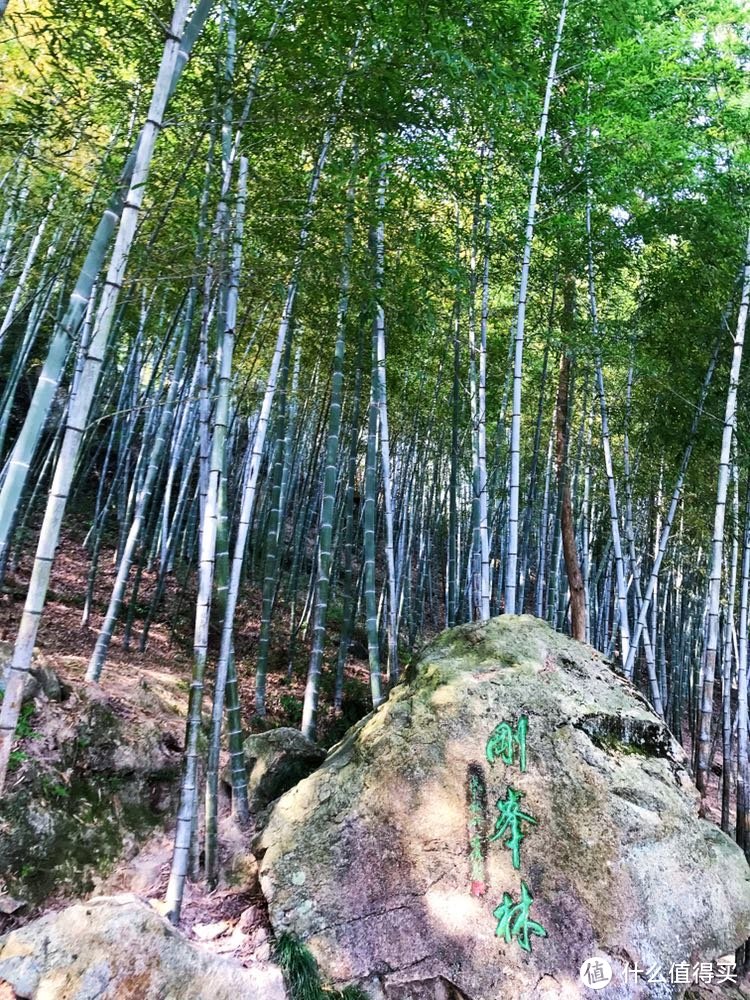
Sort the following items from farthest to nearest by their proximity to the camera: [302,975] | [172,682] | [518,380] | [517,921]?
1. [172,682]
2. [518,380]
3. [517,921]
4. [302,975]

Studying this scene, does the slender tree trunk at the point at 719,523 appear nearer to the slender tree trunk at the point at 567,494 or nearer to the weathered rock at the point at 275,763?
the slender tree trunk at the point at 567,494

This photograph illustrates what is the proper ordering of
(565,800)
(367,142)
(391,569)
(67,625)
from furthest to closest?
1. (67,625)
2. (391,569)
3. (367,142)
4. (565,800)

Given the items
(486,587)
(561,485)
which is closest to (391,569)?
(486,587)

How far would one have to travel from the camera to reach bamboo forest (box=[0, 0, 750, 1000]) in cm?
250

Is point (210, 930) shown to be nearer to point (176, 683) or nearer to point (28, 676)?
point (28, 676)

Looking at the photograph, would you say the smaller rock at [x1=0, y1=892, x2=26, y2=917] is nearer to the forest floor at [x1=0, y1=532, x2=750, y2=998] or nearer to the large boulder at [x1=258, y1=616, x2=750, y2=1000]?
the forest floor at [x1=0, y1=532, x2=750, y2=998]

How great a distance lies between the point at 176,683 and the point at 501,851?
3251 mm

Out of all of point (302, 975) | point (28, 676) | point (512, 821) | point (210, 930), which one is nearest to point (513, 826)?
point (512, 821)

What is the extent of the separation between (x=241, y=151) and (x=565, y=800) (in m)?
3.69

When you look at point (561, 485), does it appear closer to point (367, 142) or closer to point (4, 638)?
point (367, 142)

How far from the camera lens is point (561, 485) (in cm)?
551

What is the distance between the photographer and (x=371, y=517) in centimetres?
450

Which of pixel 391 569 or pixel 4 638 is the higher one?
pixel 391 569

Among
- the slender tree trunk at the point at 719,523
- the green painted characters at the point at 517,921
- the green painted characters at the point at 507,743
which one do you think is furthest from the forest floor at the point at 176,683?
the slender tree trunk at the point at 719,523
